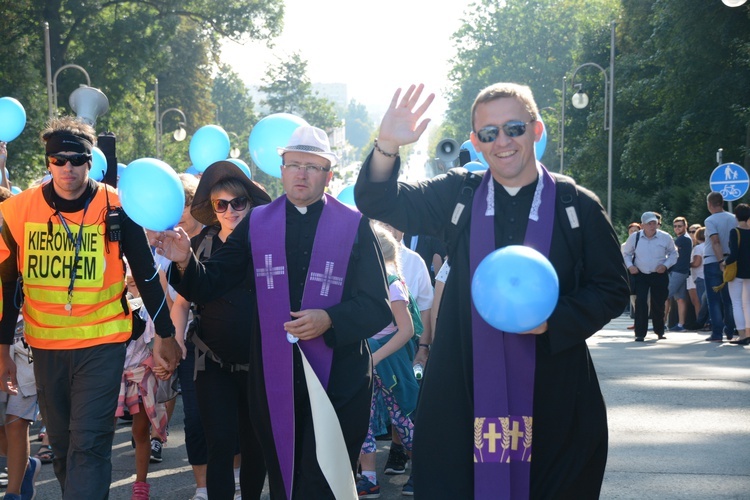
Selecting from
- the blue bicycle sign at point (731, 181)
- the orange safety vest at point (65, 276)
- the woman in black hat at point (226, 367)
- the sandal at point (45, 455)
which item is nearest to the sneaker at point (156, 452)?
the sandal at point (45, 455)

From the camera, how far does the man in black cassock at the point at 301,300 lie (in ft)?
16.0

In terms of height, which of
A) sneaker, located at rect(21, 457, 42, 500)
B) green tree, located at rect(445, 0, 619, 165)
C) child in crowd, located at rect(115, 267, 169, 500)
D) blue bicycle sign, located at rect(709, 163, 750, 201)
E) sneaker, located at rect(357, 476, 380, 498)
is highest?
green tree, located at rect(445, 0, 619, 165)

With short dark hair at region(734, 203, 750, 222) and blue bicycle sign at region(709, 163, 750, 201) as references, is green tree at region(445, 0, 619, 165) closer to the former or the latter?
blue bicycle sign at region(709, 163, 750, 201)

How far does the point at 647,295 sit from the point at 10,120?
10.3 metres

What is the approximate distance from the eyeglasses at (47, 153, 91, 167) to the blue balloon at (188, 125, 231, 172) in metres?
3.69

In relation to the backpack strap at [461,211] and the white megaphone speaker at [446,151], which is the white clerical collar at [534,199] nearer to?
the backpack strap at [461,211]

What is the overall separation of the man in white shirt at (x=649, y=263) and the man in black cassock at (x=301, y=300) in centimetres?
1201

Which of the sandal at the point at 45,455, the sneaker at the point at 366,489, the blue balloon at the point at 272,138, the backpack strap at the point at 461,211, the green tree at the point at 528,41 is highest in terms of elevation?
the green tree at the point at 528,41

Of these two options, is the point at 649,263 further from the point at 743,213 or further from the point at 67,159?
the point at 67,159

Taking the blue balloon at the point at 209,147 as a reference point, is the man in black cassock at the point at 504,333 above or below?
below

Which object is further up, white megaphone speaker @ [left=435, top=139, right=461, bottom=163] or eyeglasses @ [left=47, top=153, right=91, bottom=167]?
white megaphone speaker @ [left=435, top=139, right=461, bottom=163]

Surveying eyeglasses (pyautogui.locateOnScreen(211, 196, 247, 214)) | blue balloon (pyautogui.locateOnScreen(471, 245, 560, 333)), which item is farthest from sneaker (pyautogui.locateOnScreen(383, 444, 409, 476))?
blue balloon (pyautogui.locateOnScreen(471, 245, 560, 333))

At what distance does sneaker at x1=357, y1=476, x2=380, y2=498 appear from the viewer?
7.11 m

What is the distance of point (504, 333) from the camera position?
376cm
